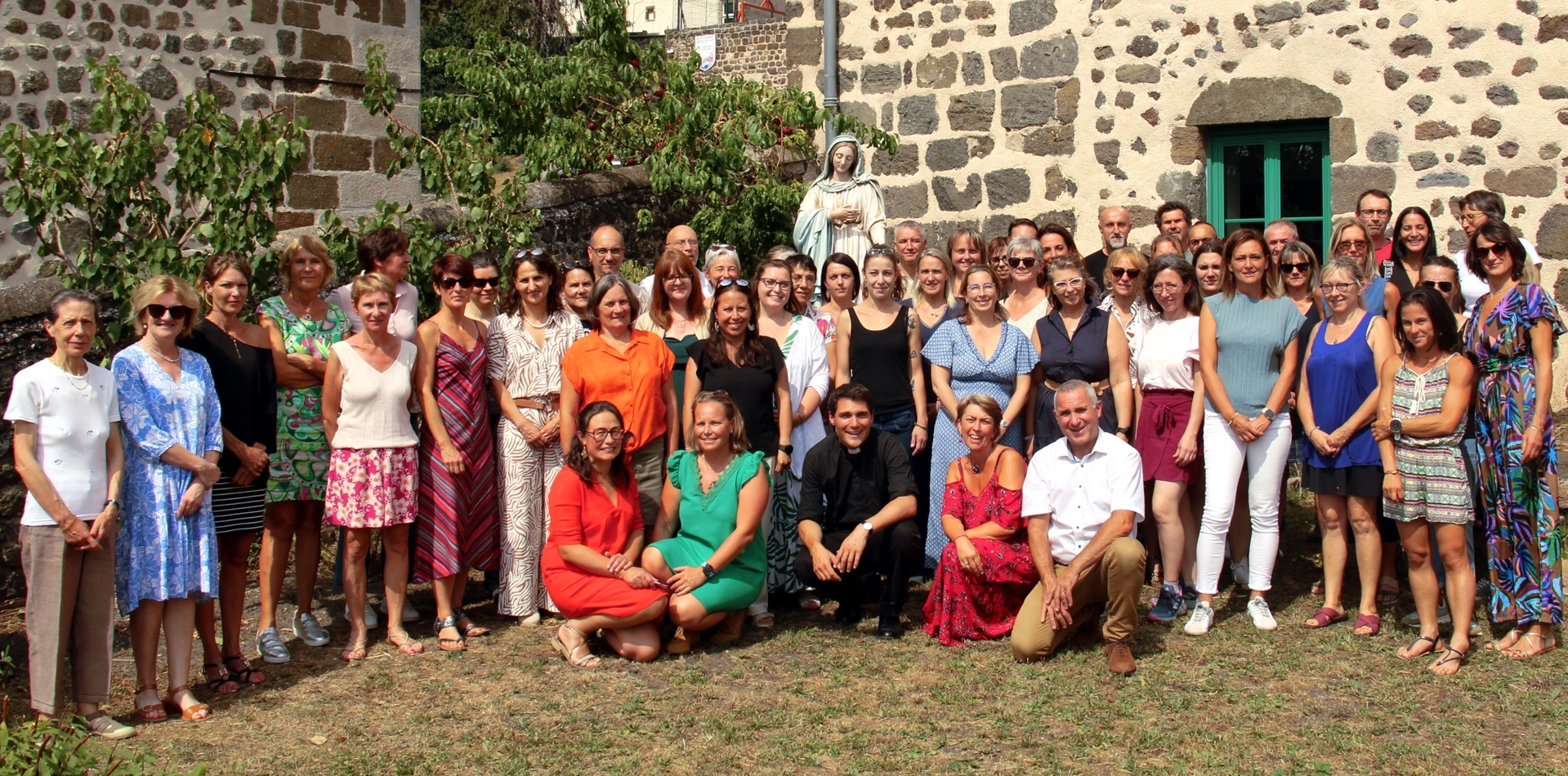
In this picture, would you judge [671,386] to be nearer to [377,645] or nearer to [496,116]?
[377,645]

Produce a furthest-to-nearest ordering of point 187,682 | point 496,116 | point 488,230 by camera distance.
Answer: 1. point 496,116
2. point 488,230
3. point 187,682

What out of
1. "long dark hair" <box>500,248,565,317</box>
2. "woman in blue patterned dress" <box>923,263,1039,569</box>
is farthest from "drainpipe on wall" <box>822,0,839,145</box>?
"long dark hair" <box>500,248,565,317</box>

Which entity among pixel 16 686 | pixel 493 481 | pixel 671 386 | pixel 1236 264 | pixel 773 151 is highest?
pixel 773 151

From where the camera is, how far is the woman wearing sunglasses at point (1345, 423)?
15.7 feet

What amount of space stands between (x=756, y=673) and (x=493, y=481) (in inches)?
54.4

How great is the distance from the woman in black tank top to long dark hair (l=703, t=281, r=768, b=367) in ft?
1.62

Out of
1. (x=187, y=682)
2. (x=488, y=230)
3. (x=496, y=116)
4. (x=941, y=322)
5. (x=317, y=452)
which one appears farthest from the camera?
(x=496, y=116)

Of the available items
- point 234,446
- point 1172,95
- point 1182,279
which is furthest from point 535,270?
point 1172,95

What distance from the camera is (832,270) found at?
5793 millimetres

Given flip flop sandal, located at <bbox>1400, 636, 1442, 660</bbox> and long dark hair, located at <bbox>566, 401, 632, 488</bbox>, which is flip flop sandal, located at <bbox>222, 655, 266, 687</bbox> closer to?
long dark hair, located at <bbox>566, 401, 632, 488</bbox>

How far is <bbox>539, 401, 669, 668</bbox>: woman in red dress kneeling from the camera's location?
4.68 meters

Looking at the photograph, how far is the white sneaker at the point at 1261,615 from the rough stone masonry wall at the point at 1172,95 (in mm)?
3185

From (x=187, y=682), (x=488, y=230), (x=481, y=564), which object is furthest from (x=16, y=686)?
(x=488, y=230)

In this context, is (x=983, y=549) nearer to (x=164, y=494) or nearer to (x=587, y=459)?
(x=587, y=459)
